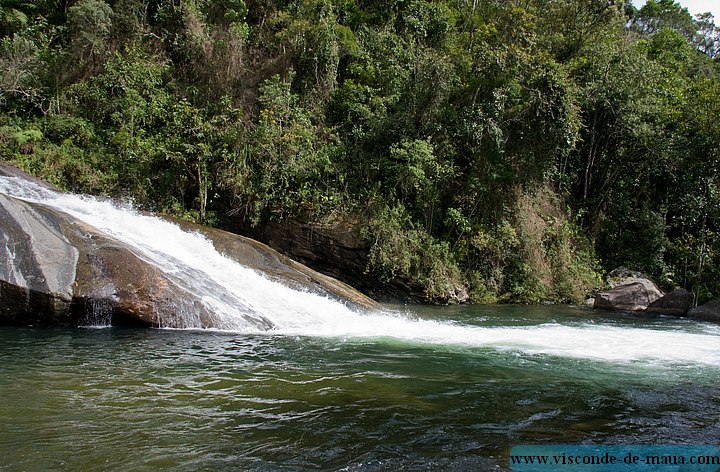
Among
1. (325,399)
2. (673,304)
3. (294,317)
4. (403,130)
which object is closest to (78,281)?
(294,317)

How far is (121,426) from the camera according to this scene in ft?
16.4

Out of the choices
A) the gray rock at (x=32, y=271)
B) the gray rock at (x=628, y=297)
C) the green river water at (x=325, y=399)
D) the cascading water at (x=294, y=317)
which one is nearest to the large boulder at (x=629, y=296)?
the gray rock at (x=628, y=297)

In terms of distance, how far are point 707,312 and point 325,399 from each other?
15592 mm

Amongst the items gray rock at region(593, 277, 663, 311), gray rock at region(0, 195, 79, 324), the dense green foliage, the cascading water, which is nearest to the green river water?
the cascading water

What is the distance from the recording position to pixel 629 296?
1839 centimetres

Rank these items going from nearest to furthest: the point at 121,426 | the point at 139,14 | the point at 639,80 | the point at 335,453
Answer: the point at 335,453, the point at 121,426, the point at 639,80, the point at 139,14

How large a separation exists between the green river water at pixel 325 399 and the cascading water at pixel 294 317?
0.17m


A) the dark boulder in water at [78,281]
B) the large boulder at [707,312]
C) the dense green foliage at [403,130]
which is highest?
→ the dense green foliage at [403,130]

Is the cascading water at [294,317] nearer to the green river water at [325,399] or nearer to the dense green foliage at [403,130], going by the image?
the green river water at [325,399]

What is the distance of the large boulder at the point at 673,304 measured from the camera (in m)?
17.7

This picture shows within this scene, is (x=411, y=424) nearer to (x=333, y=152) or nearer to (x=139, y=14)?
(x=333, y=152)

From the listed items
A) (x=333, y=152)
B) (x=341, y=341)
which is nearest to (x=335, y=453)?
(x=341, y=341)

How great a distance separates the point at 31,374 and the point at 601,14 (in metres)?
24.5

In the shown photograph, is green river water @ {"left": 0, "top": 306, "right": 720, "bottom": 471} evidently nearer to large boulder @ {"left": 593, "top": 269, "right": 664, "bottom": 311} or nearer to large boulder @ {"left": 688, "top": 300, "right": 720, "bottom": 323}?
large boulder @ {"left": 688, "top": 300, "right": 720, "bottom": 323}
